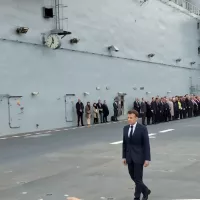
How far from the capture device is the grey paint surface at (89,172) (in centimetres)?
781

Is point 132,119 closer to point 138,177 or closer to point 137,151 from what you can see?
point 137,151

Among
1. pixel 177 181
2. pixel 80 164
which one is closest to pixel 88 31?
pixel 80 164

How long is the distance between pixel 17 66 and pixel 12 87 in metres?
1.23

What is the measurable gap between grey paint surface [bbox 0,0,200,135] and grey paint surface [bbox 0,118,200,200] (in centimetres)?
786

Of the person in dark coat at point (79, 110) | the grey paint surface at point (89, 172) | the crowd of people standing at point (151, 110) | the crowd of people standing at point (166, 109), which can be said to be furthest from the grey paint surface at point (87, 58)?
the grey paint surface at point (89, 172)

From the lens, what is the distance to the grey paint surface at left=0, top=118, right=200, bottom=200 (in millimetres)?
7809

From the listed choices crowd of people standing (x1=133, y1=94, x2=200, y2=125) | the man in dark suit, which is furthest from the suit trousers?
crowd of people standing (x1=133, y1=94, x2=200, y2=125)

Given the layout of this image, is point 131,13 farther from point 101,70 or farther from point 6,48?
point 6,48

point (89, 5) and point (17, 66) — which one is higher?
point (89, 5)

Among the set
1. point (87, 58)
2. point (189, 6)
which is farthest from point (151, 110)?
point (189, 6)

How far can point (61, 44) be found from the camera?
85.1ft

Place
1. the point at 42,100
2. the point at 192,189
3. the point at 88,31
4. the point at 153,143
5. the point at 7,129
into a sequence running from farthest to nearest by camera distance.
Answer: the point at 88,31, the point at 42,100, the point at 7,129, the point at 153,143, the point at 192,189

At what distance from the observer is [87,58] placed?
28.7 m

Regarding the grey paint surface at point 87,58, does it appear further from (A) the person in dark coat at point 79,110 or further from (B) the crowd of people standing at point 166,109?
(B) the crowd of people standing at point 166,109
